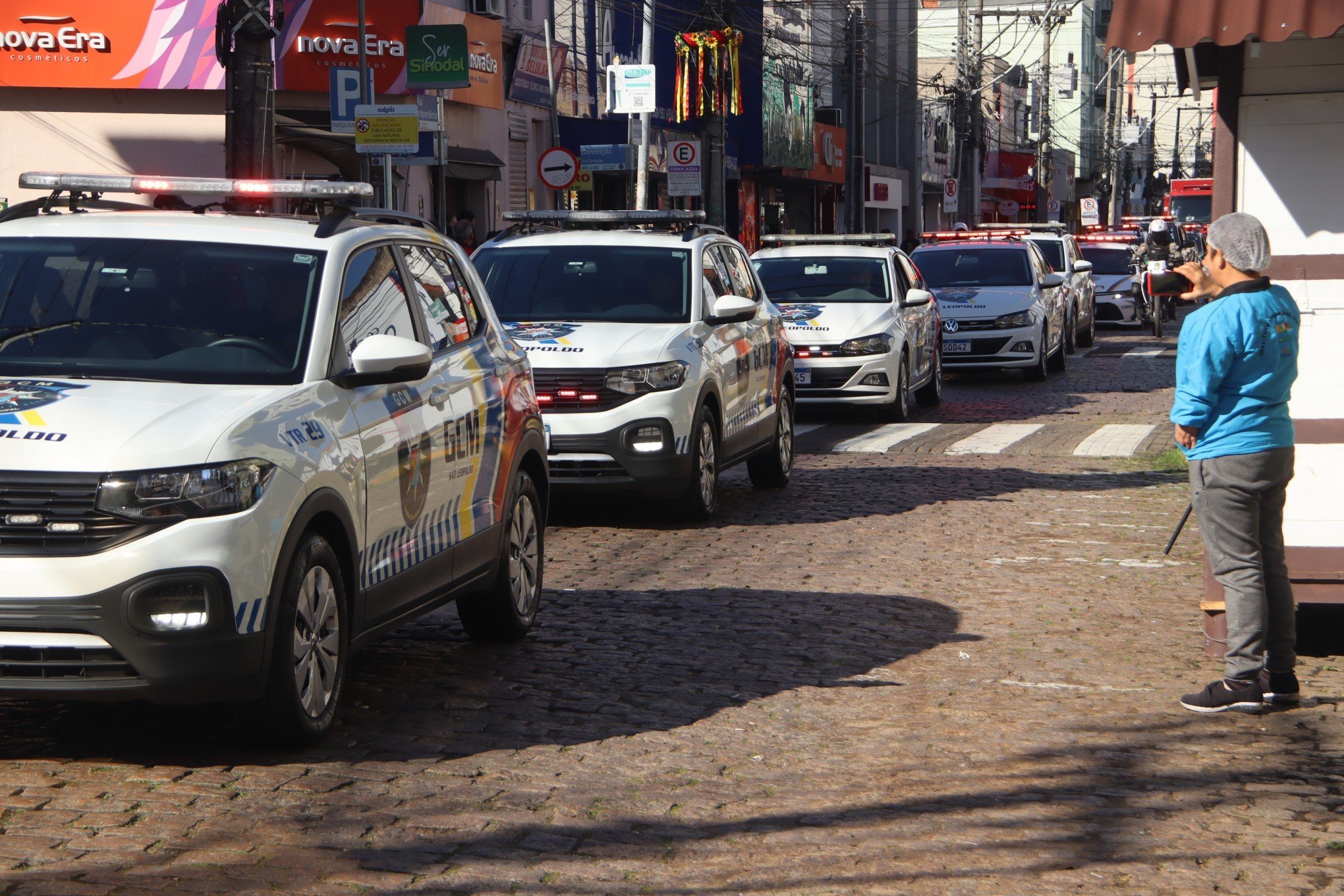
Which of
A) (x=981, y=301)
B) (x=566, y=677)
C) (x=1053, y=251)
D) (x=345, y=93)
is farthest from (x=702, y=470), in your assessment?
(x=1053, y=251)

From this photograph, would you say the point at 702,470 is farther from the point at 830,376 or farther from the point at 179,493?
the point at 830,376

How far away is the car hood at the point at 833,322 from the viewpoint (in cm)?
1833

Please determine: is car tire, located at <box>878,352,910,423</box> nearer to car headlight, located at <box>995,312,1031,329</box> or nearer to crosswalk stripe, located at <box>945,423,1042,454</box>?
crosswalk stripe, located at <box>945,423,1042,454</box>

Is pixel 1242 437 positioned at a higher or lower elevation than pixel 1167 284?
lower

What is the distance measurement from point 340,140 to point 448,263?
2328cm

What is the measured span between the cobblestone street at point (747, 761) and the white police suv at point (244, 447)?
0.39m

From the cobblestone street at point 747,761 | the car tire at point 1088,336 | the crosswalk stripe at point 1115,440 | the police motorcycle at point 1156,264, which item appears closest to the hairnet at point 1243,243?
the cobblestone street at point 747,761

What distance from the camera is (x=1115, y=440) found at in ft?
56.3

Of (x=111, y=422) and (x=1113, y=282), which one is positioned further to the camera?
(x=1113, y=282)

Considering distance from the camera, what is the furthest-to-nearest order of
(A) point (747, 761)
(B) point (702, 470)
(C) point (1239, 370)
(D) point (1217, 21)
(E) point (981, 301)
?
(E) point (981, 301) → (B) point (702, 470) → (D) point (1217, 21) → (C) point (1239, 370) → (A) point (747, 761)

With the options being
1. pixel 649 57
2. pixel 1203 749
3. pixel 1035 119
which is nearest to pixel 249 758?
pixel 1203 749

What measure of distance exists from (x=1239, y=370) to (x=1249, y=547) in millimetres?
636

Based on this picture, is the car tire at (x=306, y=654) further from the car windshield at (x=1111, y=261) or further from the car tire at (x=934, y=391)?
the car windshield at (x=1111, y=261)

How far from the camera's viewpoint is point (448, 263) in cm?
766
